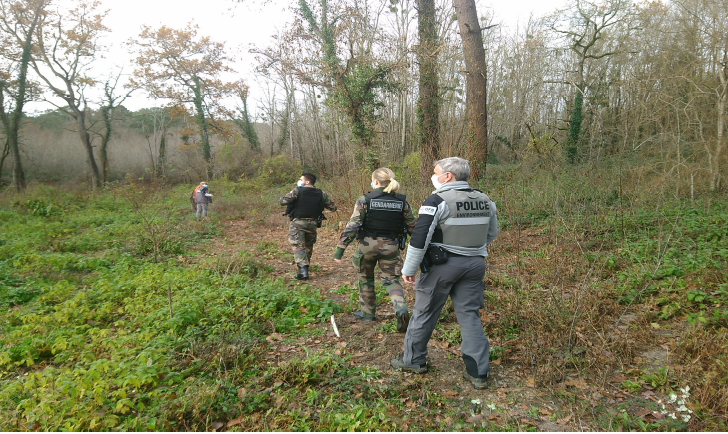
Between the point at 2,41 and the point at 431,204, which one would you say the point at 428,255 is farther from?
the point at 2,41

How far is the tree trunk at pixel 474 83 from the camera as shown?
10555 mm

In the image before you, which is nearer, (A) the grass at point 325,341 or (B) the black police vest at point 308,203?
(A) the grass at point 325,341

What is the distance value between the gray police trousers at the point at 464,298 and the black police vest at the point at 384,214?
1.23 metres

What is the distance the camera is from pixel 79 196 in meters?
17.5

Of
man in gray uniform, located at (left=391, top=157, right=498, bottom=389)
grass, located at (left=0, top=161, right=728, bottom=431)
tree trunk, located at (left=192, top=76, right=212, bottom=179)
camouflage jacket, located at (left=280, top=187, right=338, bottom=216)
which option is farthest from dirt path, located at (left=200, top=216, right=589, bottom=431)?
tree trunk, located at (left=192, top=76, right=212, bottom=179)

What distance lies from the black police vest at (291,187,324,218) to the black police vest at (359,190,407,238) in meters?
2.36

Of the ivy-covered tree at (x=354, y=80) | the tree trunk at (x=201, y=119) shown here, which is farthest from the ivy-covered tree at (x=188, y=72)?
the ivy-covered tree at (x=354, y=80)

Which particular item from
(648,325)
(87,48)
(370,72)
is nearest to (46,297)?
(648,325)

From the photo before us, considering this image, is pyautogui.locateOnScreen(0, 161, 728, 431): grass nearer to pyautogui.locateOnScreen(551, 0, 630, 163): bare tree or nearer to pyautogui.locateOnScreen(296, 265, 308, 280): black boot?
pyautogui.locateOnScreen(296, 265, 308, 280): black boot

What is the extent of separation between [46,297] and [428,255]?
5.93 meters

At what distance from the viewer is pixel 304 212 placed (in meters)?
6.86

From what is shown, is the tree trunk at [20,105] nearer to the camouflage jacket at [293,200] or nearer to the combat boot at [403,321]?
the camouflage jacket at [293,200]

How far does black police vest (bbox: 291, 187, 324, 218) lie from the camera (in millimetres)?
6828

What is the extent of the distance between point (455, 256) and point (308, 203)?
156 inches
